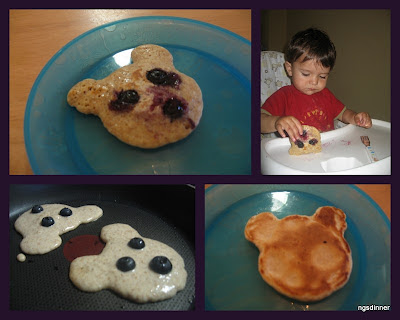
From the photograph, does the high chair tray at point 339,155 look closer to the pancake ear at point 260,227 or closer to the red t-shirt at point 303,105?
the red t-shirt at point 303,105

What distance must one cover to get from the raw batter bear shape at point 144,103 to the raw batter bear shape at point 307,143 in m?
0.29

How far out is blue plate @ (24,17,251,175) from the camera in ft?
3.59

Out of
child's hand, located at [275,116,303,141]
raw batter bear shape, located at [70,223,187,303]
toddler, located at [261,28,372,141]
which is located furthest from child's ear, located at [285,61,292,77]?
raw batter bear shape, located at [70,223,187,303]

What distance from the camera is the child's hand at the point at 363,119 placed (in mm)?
1093

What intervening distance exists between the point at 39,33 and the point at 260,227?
92 cm

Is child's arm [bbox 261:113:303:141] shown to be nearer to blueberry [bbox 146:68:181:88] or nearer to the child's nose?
the child's nose

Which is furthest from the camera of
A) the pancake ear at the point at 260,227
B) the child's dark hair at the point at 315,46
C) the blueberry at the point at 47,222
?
the blueberry at the point at 47,222

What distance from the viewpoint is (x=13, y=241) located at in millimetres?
1235

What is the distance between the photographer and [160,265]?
1.11 meters

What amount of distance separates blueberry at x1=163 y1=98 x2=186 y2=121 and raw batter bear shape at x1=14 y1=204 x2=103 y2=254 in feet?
1.59

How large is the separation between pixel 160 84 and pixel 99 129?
0.23 meters

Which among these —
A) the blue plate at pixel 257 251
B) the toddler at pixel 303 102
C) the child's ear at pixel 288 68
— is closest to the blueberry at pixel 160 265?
the blue plate at pixel 257 251

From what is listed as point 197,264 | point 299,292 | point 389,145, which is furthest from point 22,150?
point 389,145

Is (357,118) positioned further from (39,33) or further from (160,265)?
(39,33)
